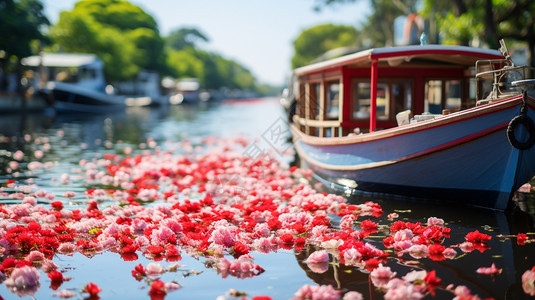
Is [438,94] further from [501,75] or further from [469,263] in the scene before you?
[469,263]

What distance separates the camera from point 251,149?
19.5 metres

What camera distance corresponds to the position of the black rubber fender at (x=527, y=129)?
7.39m

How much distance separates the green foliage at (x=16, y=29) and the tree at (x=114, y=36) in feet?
50.2

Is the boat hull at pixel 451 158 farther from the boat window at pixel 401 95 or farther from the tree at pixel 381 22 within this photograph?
the tree at pixel 381 22

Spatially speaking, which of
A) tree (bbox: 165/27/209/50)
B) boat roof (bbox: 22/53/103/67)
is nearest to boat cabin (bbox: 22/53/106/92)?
boat roof (bbox: 22/53/103/67)

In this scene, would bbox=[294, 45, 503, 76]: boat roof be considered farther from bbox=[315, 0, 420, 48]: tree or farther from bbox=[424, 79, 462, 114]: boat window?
bbox=[315, 0, 420, 48]: tree

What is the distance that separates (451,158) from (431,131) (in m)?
0.56

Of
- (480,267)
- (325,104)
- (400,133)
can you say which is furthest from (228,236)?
(325,104)

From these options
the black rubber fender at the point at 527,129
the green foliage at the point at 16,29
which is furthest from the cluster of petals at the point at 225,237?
the green foliage at the point at 16,29

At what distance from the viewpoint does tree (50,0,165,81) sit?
59781 mm

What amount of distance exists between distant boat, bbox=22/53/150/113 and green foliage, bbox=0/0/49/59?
3746mm

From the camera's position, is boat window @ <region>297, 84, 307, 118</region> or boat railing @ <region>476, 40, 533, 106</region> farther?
boat window @ <region>297, 84, 307, 118</region>

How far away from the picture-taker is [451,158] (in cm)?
829

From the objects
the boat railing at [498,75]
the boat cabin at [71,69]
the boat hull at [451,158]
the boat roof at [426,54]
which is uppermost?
the boat cabin at [71,69]
